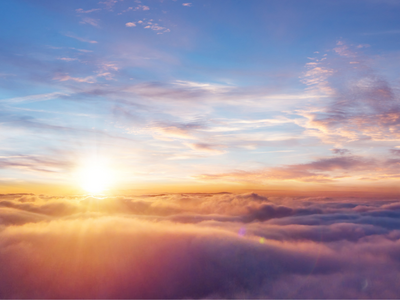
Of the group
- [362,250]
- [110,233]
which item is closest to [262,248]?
[362,250]

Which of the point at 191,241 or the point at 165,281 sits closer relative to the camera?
the point at 165,281

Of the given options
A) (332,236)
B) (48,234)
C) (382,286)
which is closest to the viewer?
(382,286)

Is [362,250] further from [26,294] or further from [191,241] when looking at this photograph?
[26,294]

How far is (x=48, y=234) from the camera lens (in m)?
92.9

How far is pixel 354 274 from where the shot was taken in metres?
64.3

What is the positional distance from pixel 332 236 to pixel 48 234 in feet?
414

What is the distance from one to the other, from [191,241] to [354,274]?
45000mm

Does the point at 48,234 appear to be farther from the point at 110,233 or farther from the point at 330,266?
the point at 330,266

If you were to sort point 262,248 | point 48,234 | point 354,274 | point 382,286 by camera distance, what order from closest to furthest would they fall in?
point 382,286, point 354,274, point 262,248, point 48,234

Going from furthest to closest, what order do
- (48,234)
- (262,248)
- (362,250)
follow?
1. (48,234)
2. (362,250)
3. (262,248)

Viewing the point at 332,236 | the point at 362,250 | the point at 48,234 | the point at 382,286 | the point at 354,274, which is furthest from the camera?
the point at 332,236

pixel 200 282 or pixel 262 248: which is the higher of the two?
pixel 262 248

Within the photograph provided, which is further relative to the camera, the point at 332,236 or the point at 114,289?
the point at 332,236

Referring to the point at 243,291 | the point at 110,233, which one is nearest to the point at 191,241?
the point at 243,291
